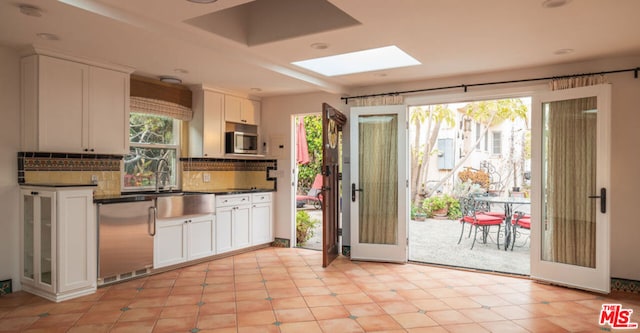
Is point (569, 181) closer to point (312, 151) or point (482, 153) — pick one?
point (312, 151)

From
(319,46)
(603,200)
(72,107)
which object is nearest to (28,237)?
(72,107)

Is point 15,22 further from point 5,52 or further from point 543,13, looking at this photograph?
point 543,13

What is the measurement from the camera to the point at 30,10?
2635 millimetres

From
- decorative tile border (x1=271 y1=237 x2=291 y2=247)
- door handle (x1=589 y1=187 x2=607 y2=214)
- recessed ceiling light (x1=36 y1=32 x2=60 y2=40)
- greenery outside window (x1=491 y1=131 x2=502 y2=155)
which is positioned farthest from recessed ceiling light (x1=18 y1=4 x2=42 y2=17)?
greenery outside window (x1=491 y1=131 x2=502 y2=155)

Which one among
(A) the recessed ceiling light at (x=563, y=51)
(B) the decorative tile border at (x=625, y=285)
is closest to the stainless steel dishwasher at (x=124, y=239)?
(A) the recessed ceiling light at (x=563, y=51)

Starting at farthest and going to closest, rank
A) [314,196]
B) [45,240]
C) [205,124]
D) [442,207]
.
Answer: [314,196]
[442,207]
[205,124]
[45,240]

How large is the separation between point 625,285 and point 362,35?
3556 millimetres

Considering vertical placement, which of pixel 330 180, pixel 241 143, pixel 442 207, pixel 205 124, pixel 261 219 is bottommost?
pixel 442 207

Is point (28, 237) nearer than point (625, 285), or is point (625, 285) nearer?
point (28, 237)

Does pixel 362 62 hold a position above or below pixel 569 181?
above

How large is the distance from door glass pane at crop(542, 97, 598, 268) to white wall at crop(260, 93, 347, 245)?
125 inches

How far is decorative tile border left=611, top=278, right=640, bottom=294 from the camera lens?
12.4ft

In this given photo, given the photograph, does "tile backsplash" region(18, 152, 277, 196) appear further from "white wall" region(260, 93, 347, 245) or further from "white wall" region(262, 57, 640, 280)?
"white wall" region(262, 57, 640, 280)

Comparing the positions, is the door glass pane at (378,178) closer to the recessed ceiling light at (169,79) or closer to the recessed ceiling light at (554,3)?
the recessed ceiling light at (169,79)
